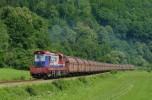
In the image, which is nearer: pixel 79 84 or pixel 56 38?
pixel 79 84

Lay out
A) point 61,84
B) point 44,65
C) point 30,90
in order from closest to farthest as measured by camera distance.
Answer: point 30,90, point 61,84, point 44,65

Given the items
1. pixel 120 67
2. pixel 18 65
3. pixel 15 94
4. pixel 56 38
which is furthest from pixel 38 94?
pixel 56 38

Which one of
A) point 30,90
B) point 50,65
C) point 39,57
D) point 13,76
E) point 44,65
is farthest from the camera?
point 13,76

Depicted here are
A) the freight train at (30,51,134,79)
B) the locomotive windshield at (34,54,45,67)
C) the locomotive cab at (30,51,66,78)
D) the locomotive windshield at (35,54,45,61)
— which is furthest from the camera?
the locomotive windshield at (35,54,45,61)

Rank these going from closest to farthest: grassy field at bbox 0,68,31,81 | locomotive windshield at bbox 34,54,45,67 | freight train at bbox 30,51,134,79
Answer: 1. freight train at bbox 30,51,134,79
2. grassy field at bbox 0,68,31,81
3. locomotive windshield at bbox 34,54,45,67

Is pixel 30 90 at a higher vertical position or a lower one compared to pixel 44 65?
lower

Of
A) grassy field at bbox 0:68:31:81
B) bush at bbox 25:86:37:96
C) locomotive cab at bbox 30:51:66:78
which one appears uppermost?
locomotive cab at bbox 30:51:66:78

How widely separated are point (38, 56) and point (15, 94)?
67.6 feet

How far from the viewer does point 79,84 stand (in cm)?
5084

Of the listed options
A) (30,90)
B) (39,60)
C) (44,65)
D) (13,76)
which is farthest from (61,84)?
(13,76)

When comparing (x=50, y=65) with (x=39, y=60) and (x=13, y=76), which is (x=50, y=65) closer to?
(x=39, y=60)

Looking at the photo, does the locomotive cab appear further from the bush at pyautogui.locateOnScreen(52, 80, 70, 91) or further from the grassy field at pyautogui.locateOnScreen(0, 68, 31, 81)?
the bush at pyautogui.locateOnScreen(52, 80, 70, 91)

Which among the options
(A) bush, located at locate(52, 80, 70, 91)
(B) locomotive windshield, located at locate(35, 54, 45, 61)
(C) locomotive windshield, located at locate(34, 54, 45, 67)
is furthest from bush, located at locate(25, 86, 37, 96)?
(B) locomotive windshield, located at locate(35, 54, 45, 61)

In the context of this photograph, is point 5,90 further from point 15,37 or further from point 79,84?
point 15,37
